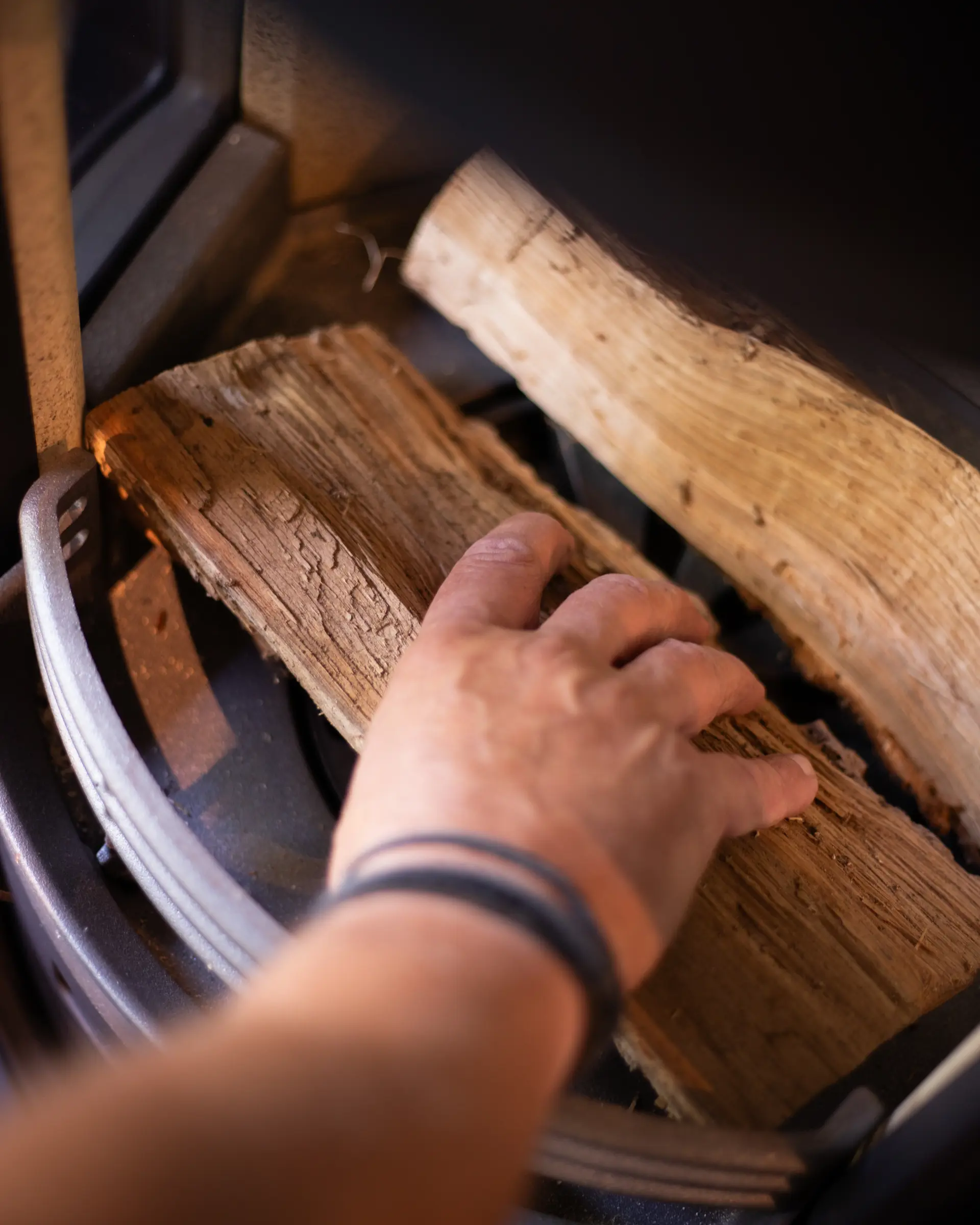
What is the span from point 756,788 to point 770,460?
0.39 m

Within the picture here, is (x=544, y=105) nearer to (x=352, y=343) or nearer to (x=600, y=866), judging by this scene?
(x=600, y=866)

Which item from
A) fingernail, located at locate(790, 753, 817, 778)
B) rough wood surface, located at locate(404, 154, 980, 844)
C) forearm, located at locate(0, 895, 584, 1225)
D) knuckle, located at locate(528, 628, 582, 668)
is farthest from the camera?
rough wood surface, located at locate(404, 154, 980, 844)

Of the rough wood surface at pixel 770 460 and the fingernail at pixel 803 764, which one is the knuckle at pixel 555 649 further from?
the rough wood surface at pixel 770 460

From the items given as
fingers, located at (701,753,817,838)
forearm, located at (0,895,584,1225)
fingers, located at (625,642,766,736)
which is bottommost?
forearm, located at (0,895,584,1225)

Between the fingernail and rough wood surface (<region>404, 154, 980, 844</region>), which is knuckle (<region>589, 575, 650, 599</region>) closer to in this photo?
the fingernail

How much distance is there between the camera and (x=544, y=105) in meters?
0.46

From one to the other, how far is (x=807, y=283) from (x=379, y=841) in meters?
0.36

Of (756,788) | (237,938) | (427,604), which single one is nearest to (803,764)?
(756,788)

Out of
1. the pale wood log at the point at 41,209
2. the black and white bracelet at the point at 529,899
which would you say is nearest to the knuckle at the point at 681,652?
the black and white bracelet at the point at 529,899

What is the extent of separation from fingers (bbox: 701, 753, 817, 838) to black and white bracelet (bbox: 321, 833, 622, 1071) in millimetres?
164

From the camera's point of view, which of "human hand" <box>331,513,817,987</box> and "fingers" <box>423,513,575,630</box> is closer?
"human hand" <box>331,513,817,987</box>

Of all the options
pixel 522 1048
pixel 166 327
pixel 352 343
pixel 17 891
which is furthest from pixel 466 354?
pixel 522 1048

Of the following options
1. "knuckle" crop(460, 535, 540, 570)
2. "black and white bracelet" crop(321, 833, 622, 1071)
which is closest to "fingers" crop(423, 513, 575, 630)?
"knuckle" crop(460, 535, 540, 570)

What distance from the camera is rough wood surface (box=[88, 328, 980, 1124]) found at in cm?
66
